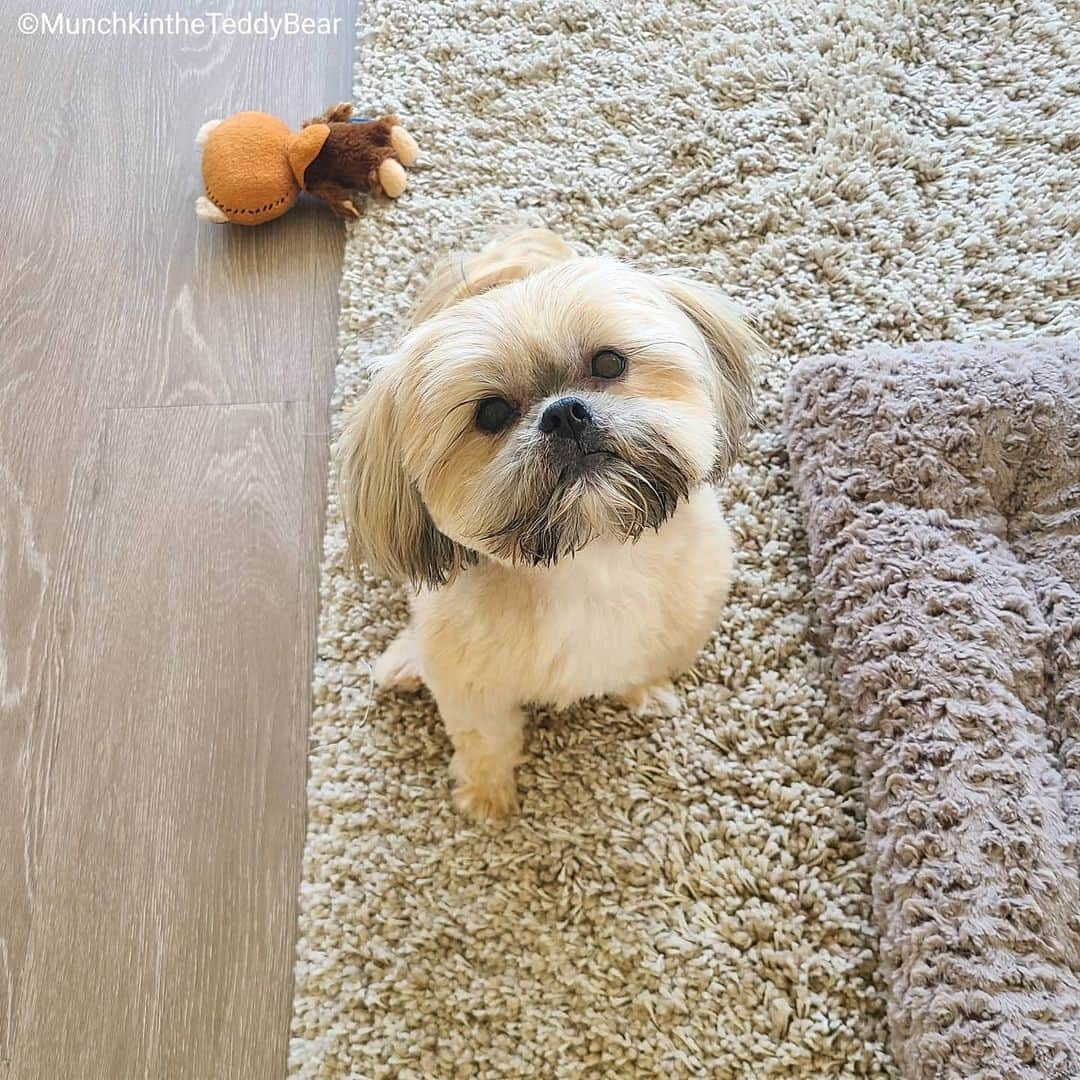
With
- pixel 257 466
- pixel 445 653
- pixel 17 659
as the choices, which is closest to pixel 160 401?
pixel 257 466

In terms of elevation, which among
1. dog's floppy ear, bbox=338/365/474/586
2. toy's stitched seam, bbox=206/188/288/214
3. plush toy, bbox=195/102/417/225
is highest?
plush toy, bbox=195/102/417/225

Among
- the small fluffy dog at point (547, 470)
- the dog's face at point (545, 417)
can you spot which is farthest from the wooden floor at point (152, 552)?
the dog's face at point (545, 417)

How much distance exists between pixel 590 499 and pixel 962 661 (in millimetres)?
540

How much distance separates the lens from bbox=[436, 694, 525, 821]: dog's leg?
3.68ft

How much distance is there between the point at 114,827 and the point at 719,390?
952 mm

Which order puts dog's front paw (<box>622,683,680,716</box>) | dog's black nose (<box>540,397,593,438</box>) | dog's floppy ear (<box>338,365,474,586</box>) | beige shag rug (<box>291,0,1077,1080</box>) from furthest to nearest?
1. dog's front paw (<box>622,683,680,716</box>)
2. beige shag rug (<box>291,0,1077,1080</box>)
3. dog's floppy ear (<box>338,365,474,586</box>)
4. dog's black nose (<box>540,397,593,438</box>)

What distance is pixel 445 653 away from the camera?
3.34 ft

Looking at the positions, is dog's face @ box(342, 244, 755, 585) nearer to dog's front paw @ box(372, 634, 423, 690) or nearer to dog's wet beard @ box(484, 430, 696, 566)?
dog's wet beard @ box(484, 430, 696, 566)

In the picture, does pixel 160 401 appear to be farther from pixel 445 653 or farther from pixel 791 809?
pixel 791 809

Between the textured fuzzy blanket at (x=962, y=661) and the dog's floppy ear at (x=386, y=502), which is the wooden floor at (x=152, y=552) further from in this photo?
the textured fuzzy blanket at (x=962, y=661)

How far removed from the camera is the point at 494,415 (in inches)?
34.2

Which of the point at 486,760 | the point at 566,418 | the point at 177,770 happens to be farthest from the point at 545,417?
the point at 177,770

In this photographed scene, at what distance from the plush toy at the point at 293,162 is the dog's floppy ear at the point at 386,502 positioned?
0.81 m

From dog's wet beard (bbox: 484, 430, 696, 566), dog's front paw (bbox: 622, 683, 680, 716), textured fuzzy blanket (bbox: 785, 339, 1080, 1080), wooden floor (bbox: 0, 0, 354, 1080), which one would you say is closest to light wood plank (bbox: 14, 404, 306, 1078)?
wooden floor (bbox: 0, 0, 354, 1080)
